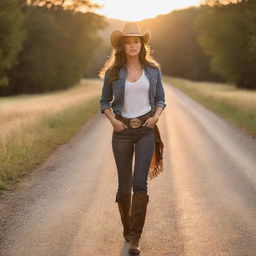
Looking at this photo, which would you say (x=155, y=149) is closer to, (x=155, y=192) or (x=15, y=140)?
(x=155, y=192)

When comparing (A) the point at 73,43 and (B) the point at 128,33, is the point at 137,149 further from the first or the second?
(A) the point at 73,43

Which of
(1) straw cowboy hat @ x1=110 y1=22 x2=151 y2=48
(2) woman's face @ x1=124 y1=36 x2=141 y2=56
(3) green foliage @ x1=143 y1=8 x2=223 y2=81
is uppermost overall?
(1) straw cowboy hat @ x1=110 y1=22 x2=151 y2=48

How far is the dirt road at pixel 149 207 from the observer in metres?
4.69

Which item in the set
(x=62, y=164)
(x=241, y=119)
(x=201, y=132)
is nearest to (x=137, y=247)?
(x=62, y=164)

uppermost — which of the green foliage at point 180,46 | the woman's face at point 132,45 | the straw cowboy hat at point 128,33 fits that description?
the straw cowboy hat at point 128,33

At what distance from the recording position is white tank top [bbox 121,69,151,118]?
4500 mm

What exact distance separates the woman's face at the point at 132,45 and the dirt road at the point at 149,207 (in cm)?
183

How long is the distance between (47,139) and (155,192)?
20.1 feet

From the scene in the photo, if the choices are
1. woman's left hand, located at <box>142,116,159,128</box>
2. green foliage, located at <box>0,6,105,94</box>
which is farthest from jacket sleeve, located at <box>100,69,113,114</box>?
green foliage, located at <box>0,6,105,94</box>

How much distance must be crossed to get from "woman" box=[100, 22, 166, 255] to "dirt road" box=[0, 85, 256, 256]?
553 millimetres

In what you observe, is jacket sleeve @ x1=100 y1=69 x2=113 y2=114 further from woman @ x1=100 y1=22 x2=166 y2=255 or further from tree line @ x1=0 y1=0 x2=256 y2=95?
tree line @ x1=0 y1=0 x2=256 y2=95

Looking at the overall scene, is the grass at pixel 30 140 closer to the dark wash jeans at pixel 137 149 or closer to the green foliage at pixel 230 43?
the dark wash jeans at pixel 137 149

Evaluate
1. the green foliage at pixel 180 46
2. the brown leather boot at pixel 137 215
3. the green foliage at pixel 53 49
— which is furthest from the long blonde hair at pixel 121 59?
the green foliage at pixel 180 46

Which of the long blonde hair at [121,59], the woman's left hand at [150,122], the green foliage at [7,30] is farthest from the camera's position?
the green foliage at [7,30]
